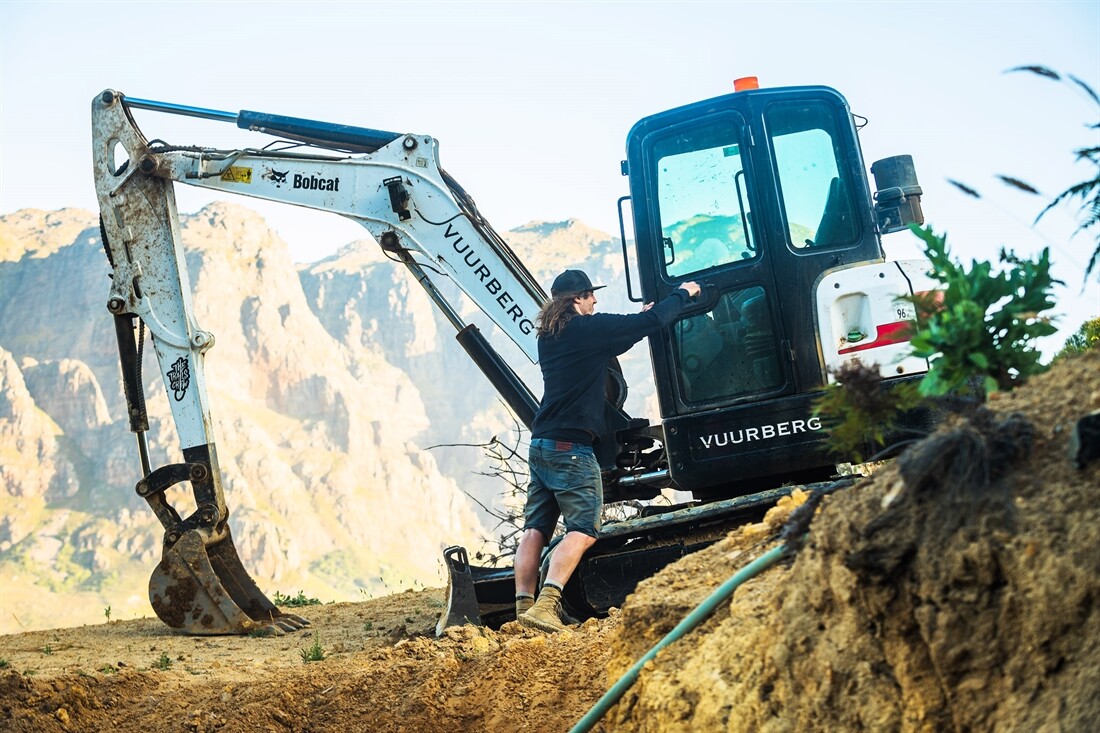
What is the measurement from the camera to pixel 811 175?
308 inches

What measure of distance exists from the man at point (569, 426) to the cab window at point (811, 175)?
0.96 meters

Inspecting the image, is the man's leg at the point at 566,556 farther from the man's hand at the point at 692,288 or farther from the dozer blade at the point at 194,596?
the dozer blade at the point at 194,596

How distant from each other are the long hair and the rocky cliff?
2474 inches

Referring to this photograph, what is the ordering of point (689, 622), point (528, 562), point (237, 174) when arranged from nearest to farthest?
point (689, 622), point (528, 562), point (237, 174)

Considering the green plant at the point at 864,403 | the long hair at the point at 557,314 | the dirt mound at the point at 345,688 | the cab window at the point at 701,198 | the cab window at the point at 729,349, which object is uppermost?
the cab window at the point at 701,198

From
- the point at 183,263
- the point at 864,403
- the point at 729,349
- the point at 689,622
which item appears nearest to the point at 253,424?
the point at 183,263

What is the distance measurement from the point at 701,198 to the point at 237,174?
4391 mm

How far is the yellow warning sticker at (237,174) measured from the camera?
10.3 metres

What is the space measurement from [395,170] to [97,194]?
9.25 ft

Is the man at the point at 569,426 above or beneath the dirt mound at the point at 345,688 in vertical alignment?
above

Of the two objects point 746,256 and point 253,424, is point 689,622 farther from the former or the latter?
point 253,424

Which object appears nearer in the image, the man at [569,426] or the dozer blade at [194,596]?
the man at [569,426]

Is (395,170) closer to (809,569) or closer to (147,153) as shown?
(147,153)

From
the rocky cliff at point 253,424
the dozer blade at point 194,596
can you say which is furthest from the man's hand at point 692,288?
the rocky cliff at point 253,424
